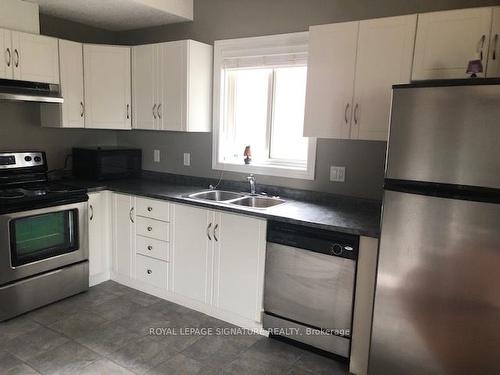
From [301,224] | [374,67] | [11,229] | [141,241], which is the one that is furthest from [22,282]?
[374,67]

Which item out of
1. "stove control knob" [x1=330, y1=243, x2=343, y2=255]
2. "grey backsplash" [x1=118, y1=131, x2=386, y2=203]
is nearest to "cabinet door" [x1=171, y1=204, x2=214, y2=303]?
"grey backsplash" [x1=118, y1=131, x2=386, y2=203]

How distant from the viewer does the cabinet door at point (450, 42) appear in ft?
6.71

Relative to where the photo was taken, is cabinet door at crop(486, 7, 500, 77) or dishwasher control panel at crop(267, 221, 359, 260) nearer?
cabinet door at crop(486, 7, 500, 77)

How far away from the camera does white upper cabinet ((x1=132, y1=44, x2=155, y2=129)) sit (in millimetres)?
3424

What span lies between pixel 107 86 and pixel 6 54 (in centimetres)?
82

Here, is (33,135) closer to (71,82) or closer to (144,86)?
(71,82)

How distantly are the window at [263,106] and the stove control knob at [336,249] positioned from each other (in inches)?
32.9

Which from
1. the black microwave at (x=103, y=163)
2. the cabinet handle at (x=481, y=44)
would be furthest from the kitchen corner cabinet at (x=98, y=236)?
the cabinet handle at (x=481, y=44)

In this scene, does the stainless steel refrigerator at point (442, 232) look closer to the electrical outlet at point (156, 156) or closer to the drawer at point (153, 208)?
the drawer at point (153, 208)

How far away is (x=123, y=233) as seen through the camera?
336 centimetres

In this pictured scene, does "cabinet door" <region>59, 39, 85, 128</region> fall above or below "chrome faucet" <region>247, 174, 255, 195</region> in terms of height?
above

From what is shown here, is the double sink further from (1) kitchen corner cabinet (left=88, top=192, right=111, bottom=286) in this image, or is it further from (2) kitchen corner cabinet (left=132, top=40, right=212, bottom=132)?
(1) kitchen corner cabinet (left=88, top=192, right=111, bottom=286)

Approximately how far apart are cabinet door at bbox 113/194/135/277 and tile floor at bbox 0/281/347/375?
1.36 feet

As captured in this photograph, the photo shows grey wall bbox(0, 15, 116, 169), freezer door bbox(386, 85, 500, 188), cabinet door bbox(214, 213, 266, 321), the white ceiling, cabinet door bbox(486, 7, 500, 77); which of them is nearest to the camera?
freezer door bbox(386, 85, 500, 188)
